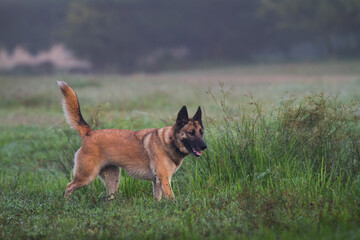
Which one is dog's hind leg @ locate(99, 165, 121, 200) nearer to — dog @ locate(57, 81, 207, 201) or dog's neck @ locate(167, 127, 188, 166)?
dog @ locate(57, 81, 207, 201)

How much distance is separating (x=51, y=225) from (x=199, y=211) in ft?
5.75

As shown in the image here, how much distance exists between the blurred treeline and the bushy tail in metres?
51.4

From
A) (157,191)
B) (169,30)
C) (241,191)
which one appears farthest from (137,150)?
(169,30)

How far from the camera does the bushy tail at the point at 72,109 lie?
22.0 feet

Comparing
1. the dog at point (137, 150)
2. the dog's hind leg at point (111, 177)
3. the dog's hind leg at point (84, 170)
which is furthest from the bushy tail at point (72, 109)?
the dog's hind leg at point (111, 177)

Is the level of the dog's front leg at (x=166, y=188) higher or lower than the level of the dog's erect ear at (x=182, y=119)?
lower

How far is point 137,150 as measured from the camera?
660 centimetres

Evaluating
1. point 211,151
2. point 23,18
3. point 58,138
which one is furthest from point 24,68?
point 211,151

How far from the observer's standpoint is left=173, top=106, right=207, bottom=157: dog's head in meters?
6.27

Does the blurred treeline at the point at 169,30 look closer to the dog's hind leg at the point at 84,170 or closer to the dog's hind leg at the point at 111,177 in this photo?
the dog's hind leg at the point at 111,177

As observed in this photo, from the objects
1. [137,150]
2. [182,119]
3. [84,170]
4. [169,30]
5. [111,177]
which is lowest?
[111,177]

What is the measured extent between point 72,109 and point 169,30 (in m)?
56.3

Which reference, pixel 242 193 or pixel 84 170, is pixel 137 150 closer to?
pixel 84 170

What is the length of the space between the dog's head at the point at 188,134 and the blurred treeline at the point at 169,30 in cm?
5143
